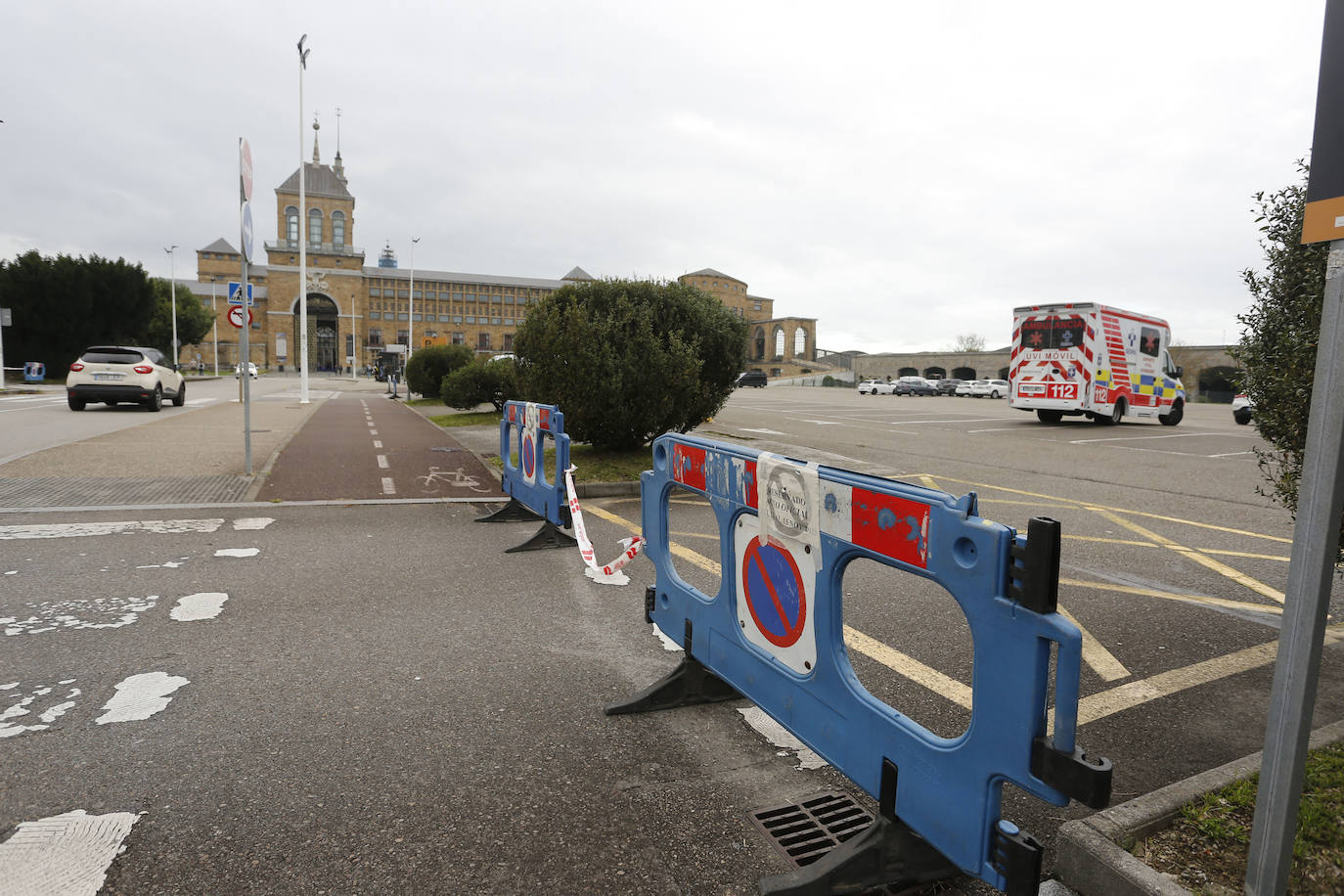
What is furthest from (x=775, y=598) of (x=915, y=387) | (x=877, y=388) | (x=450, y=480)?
(x=877, y=388)

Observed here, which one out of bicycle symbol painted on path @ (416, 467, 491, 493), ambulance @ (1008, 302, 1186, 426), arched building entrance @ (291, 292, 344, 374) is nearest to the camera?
bicycle symbol painted on path @ (416, 467, 491, 493)

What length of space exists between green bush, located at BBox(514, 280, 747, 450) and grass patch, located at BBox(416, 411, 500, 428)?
8.07 meters

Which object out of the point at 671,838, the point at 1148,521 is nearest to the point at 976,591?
the point at 671,838

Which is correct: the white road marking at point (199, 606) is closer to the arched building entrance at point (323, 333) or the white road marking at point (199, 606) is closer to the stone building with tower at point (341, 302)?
the stone building with tower at point (341, 302)

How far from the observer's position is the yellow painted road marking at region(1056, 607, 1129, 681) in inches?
160

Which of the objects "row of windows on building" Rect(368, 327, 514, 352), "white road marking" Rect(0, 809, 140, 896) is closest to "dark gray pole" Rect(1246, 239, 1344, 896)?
"white road marking" Rect(0, 809, 140, 896)

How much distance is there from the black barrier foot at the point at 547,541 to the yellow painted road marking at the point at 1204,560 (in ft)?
17.5

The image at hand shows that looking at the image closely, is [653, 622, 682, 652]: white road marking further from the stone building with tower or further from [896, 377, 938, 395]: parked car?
the stone building with tower

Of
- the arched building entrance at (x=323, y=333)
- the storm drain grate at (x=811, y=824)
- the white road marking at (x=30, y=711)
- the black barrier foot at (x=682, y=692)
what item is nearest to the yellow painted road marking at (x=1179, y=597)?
the black barrier foot at (x=682, y=692)

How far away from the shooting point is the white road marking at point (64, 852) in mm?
2309

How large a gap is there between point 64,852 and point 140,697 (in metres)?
1.27

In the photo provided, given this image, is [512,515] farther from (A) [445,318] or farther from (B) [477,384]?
(A) [445,318]

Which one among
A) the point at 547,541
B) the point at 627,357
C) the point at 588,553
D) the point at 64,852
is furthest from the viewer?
the point at 627,357

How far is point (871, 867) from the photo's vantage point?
228cm
